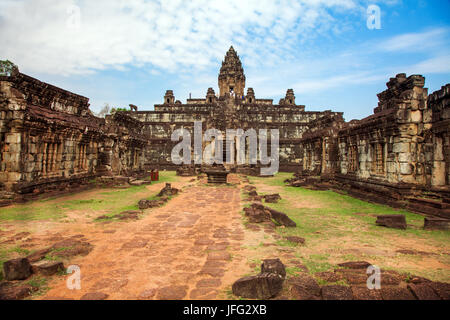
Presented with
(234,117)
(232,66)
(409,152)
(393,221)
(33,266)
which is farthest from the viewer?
(232,66)

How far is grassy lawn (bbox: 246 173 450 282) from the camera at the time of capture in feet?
13.1

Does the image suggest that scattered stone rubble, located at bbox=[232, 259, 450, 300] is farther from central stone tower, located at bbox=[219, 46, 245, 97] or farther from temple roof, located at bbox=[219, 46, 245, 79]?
temple roof, located at bbox=[219, 46, 245, 79]

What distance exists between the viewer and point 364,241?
17.1 feet

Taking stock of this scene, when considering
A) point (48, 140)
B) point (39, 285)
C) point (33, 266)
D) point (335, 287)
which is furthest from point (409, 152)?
point (48, 140)

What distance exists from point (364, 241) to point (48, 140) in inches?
461

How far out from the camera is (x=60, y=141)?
11.0 meters

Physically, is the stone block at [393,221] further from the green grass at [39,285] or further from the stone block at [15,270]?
the stone block at [15,270]

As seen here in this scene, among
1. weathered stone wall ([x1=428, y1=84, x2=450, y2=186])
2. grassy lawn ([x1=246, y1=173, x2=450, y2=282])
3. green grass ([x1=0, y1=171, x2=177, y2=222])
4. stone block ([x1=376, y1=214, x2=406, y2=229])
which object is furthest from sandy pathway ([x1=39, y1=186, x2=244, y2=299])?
weathered stone wall ([x1=428, y1=84, x2=450, y2=186])

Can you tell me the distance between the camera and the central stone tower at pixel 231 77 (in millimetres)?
40250

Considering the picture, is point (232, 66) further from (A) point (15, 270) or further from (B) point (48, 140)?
(A) point (15, 270)
